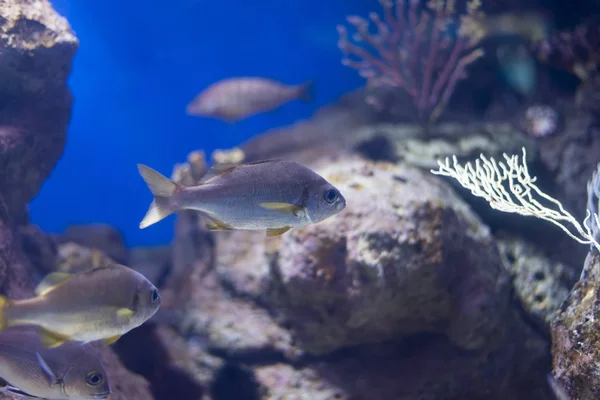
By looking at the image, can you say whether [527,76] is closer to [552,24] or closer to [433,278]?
[552,24]

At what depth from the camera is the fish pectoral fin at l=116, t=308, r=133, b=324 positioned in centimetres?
209

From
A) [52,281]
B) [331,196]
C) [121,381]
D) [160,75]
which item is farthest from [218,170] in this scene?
[160,75]

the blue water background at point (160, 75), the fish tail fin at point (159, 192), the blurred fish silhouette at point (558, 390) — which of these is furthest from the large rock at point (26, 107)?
the blue water background at point (160, 75)

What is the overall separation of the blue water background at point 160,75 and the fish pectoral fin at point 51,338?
24.3 ft

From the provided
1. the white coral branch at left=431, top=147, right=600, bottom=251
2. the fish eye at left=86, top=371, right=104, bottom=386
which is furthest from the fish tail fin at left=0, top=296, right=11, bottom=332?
the white coral branch at left=431, top=147, right=600, bottom=251

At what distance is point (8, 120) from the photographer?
3770mm

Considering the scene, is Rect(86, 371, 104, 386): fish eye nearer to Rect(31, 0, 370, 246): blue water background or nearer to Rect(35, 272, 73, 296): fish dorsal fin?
Rect(35, 272, 73, 296): fish dorsal fin

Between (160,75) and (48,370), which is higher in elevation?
(160,75)

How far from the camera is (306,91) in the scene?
641 centimetres

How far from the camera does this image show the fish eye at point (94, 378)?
78.9 inches

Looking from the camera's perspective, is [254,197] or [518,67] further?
[518,67]

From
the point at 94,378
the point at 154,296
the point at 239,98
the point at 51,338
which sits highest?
the point at 239,98

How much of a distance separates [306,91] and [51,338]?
16.8ft

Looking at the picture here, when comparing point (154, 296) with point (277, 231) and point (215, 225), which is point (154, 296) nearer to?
point (215, 225)
